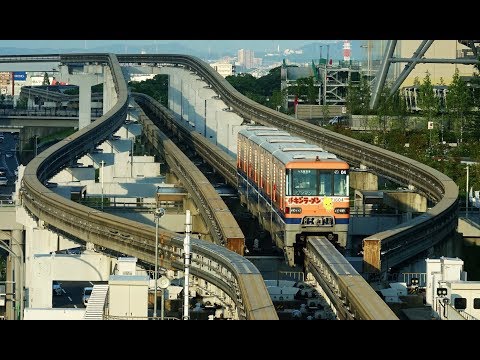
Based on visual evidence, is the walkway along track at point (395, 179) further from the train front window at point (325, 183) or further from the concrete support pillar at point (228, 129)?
the train front window at point (325, 183)

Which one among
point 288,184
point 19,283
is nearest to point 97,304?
point 19,283

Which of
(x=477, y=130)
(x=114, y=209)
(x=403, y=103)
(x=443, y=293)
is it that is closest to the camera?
(x=443, y=293)

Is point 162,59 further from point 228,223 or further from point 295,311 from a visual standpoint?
point 295,311

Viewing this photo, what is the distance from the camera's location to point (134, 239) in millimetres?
29406

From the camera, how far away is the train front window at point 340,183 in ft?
93.9

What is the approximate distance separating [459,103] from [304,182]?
3580 cm

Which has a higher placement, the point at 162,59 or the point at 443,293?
the point at 162,59

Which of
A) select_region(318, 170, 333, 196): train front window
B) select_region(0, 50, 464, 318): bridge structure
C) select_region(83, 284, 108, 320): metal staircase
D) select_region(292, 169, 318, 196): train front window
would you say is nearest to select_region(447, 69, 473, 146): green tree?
select_region(0, 50, 464, 318): bridge structure

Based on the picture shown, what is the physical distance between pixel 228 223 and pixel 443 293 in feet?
31.9

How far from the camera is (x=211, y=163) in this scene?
5603cm

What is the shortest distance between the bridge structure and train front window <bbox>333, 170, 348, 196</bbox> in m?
1.25
